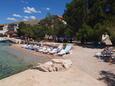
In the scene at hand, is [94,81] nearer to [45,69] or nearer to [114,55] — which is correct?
[45,69]

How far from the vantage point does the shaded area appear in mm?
13672

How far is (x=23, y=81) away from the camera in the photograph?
1394cm

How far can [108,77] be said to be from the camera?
14695 mm

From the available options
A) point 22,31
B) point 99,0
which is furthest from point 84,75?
point 22,31

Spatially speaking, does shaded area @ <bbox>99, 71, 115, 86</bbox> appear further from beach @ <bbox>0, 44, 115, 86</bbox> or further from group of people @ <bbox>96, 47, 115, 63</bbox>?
group of people @ <bbox>96, 47, 115, 63</bbox>

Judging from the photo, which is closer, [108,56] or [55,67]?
[55,67]

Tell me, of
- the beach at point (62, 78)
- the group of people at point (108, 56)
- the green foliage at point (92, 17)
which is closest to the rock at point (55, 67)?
the beach at point (62, 78)

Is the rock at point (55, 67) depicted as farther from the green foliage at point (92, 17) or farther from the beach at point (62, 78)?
the green foliage at point (92, 17)

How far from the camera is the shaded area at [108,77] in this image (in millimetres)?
13672

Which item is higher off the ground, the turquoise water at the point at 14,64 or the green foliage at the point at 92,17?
the green foliage at the point at 92,17

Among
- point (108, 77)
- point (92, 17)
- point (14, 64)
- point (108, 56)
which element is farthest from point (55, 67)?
point (92, 17)

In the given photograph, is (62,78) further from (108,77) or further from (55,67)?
(108,77)

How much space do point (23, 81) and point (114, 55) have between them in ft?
36.0

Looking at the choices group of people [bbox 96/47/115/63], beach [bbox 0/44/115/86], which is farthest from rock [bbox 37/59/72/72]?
group of people [bbox 96/47/115/63]
